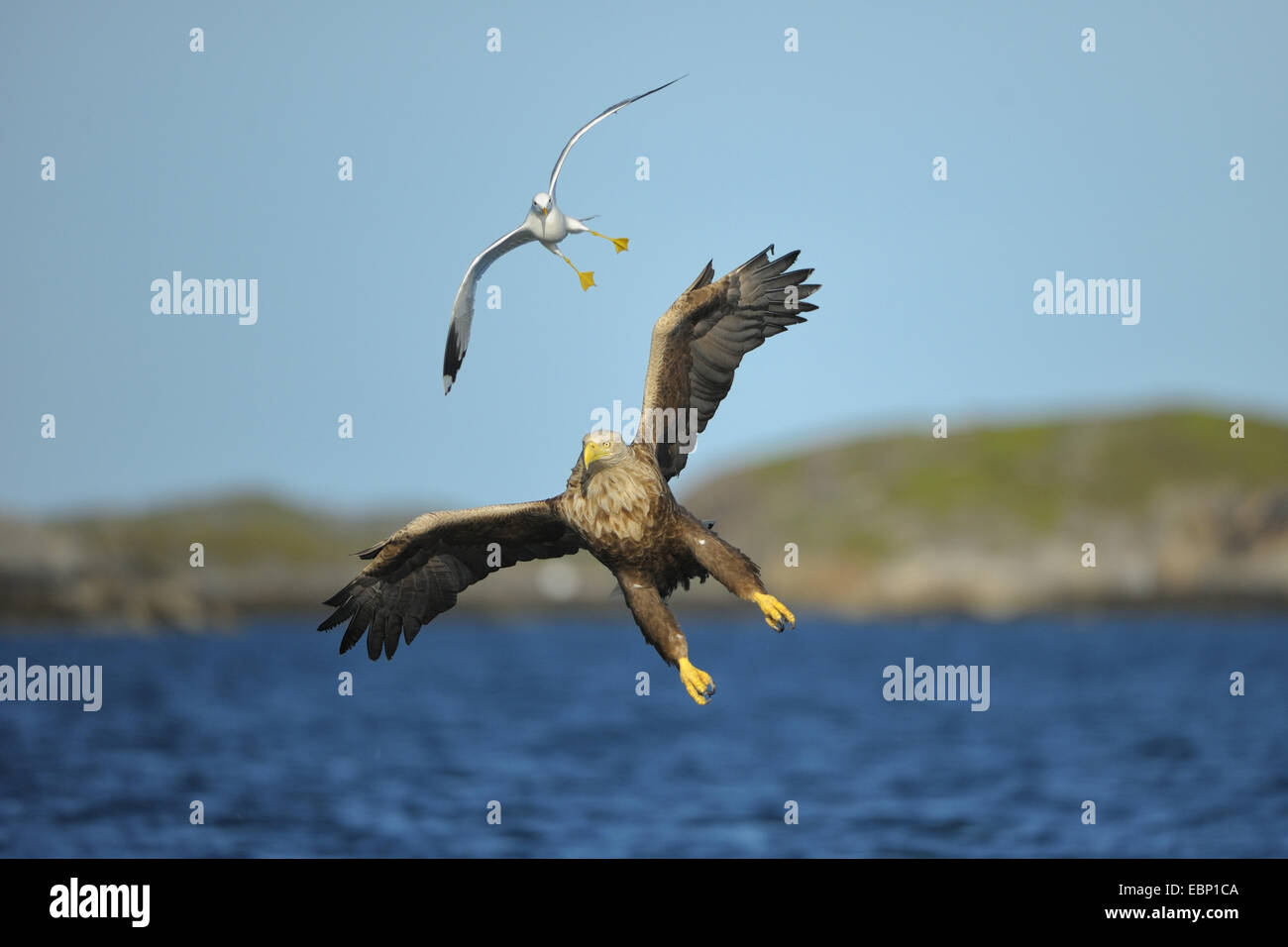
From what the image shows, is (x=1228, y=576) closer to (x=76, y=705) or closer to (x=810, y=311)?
(x=76, y=705)

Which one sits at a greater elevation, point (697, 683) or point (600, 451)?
point (600, 451)

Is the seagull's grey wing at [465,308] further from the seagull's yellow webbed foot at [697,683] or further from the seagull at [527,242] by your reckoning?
the seagull's yellow webbed foot at [697,683]

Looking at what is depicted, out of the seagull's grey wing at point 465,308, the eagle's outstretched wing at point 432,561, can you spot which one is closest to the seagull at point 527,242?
the seagull's grey wing at point 465,308

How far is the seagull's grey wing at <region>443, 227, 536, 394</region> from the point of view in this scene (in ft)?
24.7

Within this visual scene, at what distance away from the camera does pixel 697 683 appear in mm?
8008

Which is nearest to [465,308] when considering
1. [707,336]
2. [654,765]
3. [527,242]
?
[527,242]

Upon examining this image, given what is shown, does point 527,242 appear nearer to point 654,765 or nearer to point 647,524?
point 647,524

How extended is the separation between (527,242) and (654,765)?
7160 centimetres

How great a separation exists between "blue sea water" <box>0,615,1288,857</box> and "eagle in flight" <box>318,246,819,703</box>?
126ft

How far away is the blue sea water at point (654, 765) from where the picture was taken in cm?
5241

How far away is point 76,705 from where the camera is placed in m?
122

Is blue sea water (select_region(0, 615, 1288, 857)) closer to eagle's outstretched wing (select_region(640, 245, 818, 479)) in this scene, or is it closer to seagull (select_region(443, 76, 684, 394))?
eagle's outstretched wing (select_region(640, 245, 818, 479))

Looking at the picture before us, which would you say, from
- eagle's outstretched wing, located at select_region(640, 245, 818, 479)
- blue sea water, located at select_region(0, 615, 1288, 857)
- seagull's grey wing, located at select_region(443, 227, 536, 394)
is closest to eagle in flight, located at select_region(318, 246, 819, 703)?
eagle's outstretched wing, located at select_region(640, 245, 818, 479)
